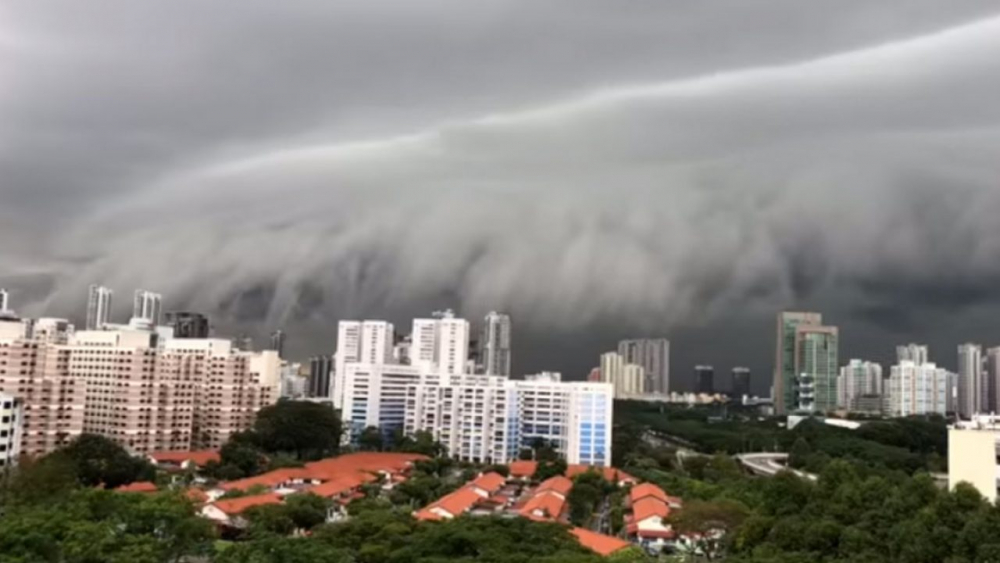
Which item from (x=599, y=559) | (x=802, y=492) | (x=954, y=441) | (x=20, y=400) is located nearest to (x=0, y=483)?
(x=20, y=400)

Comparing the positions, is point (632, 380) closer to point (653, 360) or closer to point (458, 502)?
point (653, 360)

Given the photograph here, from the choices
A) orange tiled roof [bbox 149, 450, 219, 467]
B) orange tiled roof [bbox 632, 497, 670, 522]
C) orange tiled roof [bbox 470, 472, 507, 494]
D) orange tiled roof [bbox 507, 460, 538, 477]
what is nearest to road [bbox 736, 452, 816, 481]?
orange tiled roof [bbox 507, 460, 538, 477]

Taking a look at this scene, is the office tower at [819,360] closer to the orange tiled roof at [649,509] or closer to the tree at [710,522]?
the orange tiled roof at [649,509]

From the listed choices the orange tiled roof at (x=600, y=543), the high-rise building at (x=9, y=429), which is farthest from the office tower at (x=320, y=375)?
the orange tiled roof at (x=600, y=543)

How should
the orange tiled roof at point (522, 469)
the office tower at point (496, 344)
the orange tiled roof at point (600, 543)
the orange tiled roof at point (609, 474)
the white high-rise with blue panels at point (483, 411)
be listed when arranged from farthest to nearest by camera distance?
1. the office tower at point (496, 344)
2. the white high-rise with blue panels at point (483, 411)
3. the orange tiled roof at point (522, 469)
4. the orange tiled roof at point (609, 474)
5. the orange tiled roof at point (600, 543)

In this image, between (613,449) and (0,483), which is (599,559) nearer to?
(0,483)
